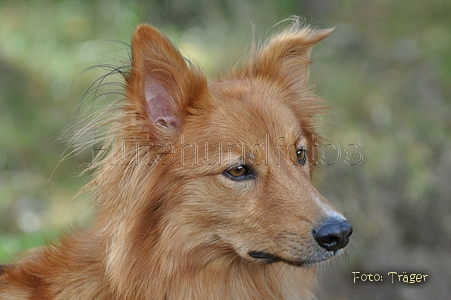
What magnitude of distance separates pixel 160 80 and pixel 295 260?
149cm

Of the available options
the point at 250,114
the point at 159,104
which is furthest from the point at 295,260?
the point at 159,104

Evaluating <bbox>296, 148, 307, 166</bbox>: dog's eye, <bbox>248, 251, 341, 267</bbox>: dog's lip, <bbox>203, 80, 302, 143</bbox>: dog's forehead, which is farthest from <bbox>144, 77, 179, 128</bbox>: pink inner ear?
<bbox>248, 251, 341, 267</bbox>: dog's lip

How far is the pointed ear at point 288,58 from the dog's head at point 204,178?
2.30 feet

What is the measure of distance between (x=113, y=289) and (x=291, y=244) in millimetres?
1205

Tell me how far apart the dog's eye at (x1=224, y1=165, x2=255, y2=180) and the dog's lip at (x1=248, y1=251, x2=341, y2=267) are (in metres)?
0.50

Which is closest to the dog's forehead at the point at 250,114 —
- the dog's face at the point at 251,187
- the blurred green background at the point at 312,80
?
the dog's face at the point at 251,187

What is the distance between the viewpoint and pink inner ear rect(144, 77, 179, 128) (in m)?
3.92

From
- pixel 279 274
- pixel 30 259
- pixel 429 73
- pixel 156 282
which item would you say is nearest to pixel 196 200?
pixel 156 282

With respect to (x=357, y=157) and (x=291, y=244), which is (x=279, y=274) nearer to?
(x=291, y=244)

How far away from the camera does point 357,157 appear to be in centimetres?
852

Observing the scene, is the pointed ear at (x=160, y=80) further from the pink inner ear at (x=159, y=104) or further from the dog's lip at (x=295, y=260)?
the dog's lip at (x=295, y=260)

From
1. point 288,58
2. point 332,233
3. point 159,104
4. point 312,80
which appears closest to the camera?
point 332,233

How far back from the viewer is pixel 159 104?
4.01 meters

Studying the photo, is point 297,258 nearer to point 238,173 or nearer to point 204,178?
point 238,173
